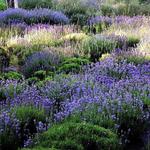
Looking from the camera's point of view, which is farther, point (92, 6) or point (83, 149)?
point (92, 6)

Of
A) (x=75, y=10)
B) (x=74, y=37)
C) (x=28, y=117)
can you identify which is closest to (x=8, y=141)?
(x=28, y=117)

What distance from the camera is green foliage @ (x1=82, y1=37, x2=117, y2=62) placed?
31.9 feet

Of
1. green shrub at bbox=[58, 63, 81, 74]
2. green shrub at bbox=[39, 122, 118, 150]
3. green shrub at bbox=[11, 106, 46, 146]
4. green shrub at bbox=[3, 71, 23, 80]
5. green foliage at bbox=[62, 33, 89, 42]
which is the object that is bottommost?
green foliage at bbox=[62, 33, 89, 42]

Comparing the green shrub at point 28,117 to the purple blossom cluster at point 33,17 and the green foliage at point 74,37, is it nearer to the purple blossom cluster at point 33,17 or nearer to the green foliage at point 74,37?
the green foliage at point 74,37

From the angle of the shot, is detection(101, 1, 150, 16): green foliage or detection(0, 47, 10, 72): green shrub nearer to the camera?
detection(0, 47, 10, 72): green shrub

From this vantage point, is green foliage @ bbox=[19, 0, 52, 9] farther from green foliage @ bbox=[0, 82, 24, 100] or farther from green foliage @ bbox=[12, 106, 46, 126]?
green foliage @ bbox=[12, 106, 46, 126]

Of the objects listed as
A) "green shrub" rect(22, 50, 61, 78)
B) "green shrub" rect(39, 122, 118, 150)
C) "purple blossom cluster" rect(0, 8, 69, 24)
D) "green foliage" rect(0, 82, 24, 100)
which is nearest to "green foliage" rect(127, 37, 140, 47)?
"green shrub" rect(22, 50, 61, 78)

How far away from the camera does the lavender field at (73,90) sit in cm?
486

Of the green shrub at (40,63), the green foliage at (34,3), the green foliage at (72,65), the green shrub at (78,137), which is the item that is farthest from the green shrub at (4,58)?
the green foliage at (34,3)

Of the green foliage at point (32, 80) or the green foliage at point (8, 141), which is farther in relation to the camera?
the green foliage at point (32, 80)

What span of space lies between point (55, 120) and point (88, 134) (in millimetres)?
548

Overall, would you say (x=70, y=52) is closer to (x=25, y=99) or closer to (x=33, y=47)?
(x=33, y=47)

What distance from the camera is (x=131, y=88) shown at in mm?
6102

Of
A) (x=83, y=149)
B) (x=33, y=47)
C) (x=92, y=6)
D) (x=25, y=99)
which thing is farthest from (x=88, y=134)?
(x=92, y=6)
